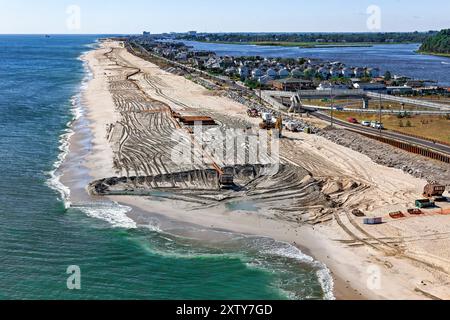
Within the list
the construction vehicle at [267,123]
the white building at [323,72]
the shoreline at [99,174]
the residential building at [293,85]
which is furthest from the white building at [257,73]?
the construction vehicle at [267,123]

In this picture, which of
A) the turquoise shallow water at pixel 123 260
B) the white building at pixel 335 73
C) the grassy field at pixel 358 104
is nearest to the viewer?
the turquoise shallow water at pixel 123 260

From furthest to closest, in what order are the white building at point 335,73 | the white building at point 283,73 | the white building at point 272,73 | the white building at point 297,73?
1. the white building at point 335,73
2. the white building at point 283,73
3. the white building at point 297,73
4. the white building at point 272,73

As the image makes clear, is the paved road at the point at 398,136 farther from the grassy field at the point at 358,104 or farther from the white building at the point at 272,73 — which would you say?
the white building at the point at 272,73

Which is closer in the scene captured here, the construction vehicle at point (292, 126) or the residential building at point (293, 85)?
the construction vehicle at point (292, 126)

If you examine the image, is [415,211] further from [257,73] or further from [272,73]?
[257,73]

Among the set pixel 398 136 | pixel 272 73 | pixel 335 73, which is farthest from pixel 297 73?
pixel 398 136

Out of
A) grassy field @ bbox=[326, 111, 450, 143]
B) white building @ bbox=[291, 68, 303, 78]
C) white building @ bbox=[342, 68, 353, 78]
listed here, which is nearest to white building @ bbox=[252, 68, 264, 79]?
white building @ bbox=[291, 68, 303, 78]
